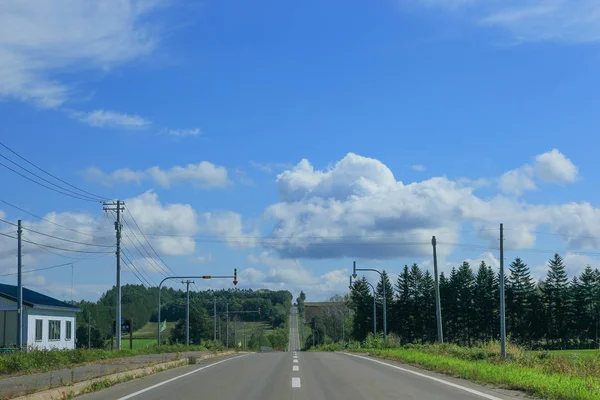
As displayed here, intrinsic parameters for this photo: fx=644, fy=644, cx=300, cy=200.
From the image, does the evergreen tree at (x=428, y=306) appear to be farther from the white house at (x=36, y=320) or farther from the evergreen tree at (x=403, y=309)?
the white house at (x=36, y=320)

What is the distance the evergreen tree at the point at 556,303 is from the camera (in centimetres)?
9112

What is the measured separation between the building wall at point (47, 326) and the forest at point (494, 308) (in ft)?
162

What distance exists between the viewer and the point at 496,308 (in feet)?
307

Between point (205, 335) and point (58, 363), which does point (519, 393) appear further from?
point (205, 335)

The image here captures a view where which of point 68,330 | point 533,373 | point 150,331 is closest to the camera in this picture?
point 533,373

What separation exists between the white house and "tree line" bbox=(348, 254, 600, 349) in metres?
51.2

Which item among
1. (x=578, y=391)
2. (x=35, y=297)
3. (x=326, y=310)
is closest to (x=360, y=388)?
(x=578, y=391)

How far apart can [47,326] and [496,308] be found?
65.1 meters

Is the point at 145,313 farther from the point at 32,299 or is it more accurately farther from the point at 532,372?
the point at 532,372

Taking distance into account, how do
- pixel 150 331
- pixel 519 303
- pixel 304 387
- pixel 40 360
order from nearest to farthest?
1. pixel 304 387
2. pixel 40 360
3. pixel 519 303
4. pixel 150 331

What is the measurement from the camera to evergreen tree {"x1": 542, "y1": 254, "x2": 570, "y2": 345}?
3588 inches

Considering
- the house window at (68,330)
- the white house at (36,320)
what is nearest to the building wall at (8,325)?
the white house at (36,320)

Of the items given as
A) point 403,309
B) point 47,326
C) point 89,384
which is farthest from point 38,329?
point 403,309

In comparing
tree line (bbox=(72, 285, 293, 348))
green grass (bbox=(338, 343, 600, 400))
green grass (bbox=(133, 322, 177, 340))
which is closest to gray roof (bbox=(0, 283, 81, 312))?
green grass (bbox=(338, 343, 600, 400))
